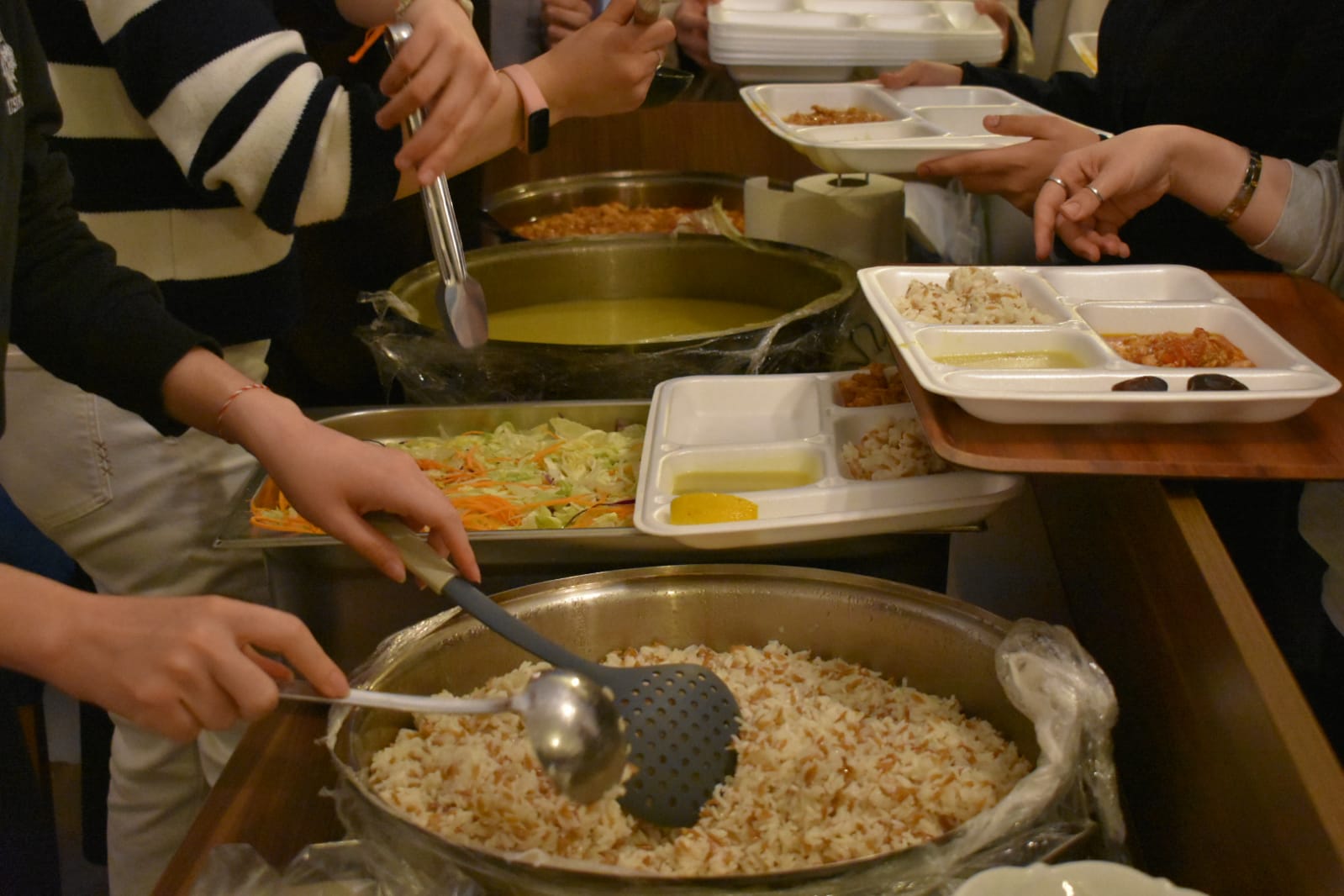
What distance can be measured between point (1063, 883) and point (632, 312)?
1698 millimetres

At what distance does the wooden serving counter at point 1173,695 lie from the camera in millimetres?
719

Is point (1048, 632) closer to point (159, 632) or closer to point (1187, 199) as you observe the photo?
point (159, 632)

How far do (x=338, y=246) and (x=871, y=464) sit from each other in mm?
1647

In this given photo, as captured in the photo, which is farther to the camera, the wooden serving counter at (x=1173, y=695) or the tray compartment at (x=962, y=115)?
the tray compartment at (x=962, y=115)

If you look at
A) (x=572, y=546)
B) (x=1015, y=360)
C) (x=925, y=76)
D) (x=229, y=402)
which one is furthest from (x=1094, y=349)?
(x=925, y=76)

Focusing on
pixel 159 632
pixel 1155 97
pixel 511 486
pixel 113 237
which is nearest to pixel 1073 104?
pixel 1155 97

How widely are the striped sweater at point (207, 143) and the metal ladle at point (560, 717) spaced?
0.87m

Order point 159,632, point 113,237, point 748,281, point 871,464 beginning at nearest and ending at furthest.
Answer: point 159,632
point 871,464
point 113,237
point 748,281

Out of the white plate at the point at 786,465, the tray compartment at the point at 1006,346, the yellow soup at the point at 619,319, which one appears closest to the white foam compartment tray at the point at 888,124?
the yellow soup at the point at 619,319

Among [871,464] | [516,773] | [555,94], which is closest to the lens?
[516,773]

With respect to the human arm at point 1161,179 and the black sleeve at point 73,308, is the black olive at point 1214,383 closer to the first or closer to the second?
the human arm at point 1161,179

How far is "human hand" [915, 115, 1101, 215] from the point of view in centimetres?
180

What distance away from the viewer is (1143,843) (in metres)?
0.94

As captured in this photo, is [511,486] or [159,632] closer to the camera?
[159,632]
